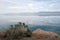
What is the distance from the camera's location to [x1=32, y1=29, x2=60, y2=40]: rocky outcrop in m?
1.48

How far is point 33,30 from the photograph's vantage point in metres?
1.52

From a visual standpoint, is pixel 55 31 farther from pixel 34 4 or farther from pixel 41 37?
pixel 34 4

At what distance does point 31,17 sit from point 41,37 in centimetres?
27

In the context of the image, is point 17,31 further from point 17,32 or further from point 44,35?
point 44,35

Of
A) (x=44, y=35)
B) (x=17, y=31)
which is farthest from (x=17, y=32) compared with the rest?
(x=44, y=35)

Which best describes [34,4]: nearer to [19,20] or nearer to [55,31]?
[19,20]

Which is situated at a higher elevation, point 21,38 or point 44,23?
point 44,23

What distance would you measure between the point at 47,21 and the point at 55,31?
0.15 m

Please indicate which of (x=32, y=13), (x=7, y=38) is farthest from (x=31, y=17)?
(x=7, y=38)

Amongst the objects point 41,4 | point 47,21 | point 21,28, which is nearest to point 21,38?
point 21,28

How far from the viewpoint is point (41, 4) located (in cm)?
154

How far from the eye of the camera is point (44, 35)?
1.49 m

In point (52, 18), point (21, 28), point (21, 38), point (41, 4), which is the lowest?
point (21, 38)

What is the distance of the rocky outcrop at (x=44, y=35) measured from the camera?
148cm
